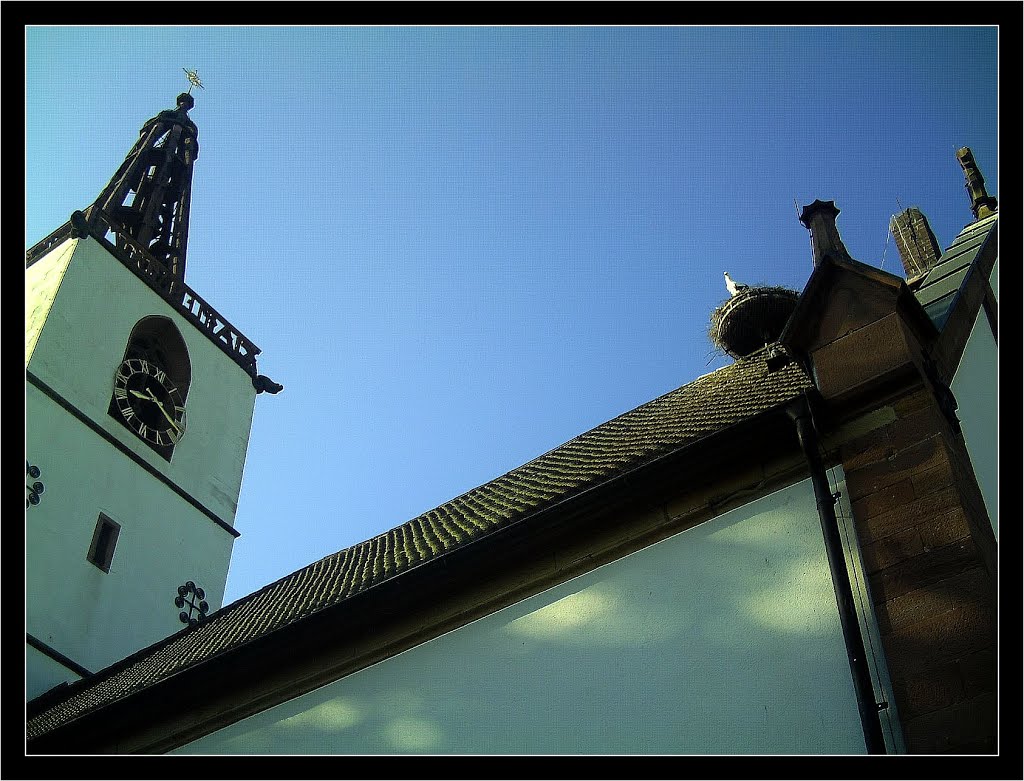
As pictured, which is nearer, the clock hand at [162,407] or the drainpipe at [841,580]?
the drainpipe at [841,580]

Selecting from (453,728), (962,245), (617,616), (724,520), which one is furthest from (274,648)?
(962,245)

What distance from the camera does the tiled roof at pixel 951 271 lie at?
31.9 ft

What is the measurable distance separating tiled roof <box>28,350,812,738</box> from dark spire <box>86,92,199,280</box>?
13656mm

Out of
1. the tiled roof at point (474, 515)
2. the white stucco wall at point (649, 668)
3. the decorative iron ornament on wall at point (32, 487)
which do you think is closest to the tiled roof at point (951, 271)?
the tiled roof at point (474, 515)

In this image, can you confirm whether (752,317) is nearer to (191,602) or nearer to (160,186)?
(191,602)

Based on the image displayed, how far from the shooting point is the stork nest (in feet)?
46.0

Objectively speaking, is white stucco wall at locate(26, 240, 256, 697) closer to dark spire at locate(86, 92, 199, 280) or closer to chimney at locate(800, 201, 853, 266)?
dark spire at locate(86, 92, 199, 280)

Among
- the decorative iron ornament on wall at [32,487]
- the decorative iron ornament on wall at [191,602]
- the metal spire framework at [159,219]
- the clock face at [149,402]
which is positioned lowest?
the decorative iron ornament on wall at [191,602]

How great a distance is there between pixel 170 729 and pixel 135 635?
350 inches

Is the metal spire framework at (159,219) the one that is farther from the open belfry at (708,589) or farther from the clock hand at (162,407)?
the open belfry at (708,589)

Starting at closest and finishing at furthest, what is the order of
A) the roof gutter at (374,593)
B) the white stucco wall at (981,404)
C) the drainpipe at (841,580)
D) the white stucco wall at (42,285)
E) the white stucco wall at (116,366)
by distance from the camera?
the drainpipe at (841,580) < the white stucco wall at (981,404) < the roof gutter at (374,593) < the white stucco wall at (42,285) < the white stucco wall at (116,366)

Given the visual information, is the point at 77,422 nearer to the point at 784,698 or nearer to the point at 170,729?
the point at 170,729

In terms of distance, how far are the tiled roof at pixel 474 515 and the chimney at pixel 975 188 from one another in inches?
113

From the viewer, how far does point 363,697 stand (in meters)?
9.82
